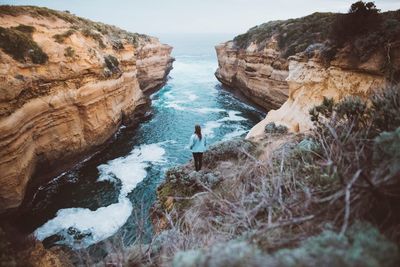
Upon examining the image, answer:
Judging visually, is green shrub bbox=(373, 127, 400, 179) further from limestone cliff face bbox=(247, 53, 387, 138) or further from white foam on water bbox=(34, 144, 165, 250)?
white foam on water bbox=(34, 144, 165, 250)

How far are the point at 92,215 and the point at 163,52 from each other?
33.4 meters

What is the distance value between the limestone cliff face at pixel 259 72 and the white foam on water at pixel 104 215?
14.5 m

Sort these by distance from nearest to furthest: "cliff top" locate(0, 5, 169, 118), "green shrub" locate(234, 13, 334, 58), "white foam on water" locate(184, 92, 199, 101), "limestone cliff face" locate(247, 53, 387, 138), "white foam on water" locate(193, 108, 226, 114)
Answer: "limestone cliff face" locate(247, 53, 387, 138) → "cliff top" locate(0, 5, 169, 118) → "green shrub" locate(234, 13, 334, 58) → "white foam on water" locate(193, 108, 226, 114) → "white foam on water" locate(184, 92, 199, 101)

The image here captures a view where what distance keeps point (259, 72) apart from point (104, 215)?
2106cm

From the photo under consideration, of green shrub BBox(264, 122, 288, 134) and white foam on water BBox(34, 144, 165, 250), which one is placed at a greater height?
green shrub BBox(264, 122, 288, 134)

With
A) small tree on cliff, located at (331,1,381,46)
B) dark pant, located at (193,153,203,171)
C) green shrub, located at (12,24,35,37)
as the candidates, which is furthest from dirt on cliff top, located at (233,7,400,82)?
green shrub, located at (12,24,35,37)

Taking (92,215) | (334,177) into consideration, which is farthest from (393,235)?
(92,215)

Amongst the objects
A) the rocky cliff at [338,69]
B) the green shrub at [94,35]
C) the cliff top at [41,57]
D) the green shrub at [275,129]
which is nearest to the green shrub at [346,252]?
the rocky cliff at [338,69]

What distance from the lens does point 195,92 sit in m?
37.9

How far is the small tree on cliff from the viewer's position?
432 inches

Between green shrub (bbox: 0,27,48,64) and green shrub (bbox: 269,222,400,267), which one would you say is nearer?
green shrub (bbox: 269,222,400,267)

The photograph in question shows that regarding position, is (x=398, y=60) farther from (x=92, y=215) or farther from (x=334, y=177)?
(x=92, y=215)

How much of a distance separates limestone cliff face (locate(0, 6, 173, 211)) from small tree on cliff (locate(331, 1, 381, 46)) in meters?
13.8

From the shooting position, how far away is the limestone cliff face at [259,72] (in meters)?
25.2
